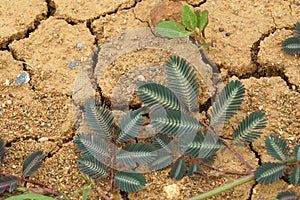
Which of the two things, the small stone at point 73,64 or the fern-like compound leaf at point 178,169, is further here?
the small stone at point 73,64

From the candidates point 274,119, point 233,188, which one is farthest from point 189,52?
point 233,188

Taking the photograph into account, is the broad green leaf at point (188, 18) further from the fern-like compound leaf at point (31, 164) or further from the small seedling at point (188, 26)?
the fern-like compound leaf at point (31, 164)

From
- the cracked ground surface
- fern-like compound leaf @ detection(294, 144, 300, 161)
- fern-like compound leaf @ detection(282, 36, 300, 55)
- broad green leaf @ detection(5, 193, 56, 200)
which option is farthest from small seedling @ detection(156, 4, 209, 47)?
broad green leaf @ detection(5, 193, 56, 200)

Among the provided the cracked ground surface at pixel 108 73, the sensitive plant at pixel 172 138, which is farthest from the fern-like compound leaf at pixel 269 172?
the cracked ground surface at pixel 108 73

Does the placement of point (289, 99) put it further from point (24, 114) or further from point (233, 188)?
point (24, 114)

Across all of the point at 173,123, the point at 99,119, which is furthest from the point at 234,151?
the point at 99,119

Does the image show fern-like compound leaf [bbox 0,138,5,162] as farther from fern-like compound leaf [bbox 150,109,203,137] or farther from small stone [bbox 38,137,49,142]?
fern-like compound leaf [bbox 150,109,203,137]

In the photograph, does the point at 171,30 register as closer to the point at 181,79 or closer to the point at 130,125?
the point at 181,79
